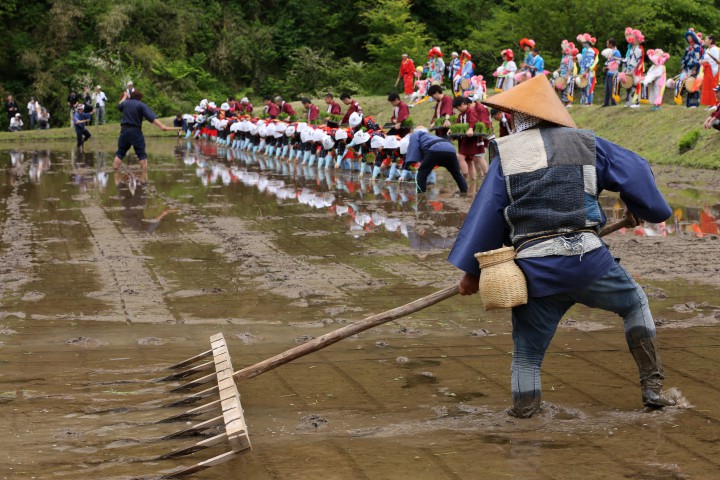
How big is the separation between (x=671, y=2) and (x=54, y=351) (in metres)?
33.3

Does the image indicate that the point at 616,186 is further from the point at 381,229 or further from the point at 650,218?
the point at 381,229

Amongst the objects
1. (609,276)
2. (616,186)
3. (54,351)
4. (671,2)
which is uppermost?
(671,2)

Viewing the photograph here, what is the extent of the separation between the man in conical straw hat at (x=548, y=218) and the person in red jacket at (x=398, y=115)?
1445 centimetres

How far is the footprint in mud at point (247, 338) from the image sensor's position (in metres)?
7.64

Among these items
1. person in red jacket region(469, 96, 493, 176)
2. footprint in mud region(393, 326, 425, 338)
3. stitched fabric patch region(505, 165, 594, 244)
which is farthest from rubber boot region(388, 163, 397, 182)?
stitched fabric patch region(505, 165, 594, 244)

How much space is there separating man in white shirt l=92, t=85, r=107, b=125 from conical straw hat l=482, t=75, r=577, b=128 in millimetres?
42498

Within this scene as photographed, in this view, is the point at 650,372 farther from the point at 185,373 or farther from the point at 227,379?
the point at 185,373

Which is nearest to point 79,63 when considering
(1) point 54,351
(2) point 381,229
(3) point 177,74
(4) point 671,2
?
(3) point 177,74

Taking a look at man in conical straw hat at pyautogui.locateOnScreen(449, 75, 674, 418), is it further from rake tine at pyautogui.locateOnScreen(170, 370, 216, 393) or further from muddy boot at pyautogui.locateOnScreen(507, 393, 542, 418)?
rake tine at pyautogui.locateOnScreen(170, 370, 216, 393)

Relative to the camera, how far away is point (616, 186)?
5.51 meters

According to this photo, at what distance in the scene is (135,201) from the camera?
17516 millimetres

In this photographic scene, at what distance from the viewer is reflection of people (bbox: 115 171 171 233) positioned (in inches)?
566

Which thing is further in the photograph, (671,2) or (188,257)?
(671,2)

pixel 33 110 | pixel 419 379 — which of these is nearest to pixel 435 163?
pixel 419 379
